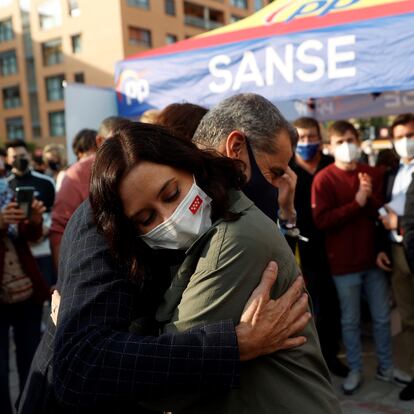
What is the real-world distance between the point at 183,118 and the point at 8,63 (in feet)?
130

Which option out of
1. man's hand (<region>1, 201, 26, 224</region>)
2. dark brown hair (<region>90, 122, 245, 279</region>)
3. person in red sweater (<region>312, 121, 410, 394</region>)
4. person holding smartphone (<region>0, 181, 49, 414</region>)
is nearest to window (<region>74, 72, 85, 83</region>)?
person in red sweater (<region>312, 121, 410, 394</region>)

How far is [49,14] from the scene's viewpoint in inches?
1352

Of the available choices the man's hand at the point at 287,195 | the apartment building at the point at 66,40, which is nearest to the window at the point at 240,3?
the apartment building at the point at 66,40

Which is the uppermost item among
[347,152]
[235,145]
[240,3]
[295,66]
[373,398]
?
[240,3]

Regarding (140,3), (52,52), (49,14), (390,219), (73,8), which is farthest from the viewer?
(52,52)

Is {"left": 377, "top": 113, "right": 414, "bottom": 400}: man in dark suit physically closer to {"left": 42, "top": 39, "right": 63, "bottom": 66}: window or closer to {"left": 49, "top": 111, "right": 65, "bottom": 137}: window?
{"left": 42, "top": 39, "right": 63, "bottom": 66}: window

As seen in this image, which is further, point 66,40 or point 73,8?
point 66,40

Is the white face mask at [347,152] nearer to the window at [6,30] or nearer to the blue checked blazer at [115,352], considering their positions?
the blue checked blazer at [115,352]

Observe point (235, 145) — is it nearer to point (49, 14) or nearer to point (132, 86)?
point (132, 86)

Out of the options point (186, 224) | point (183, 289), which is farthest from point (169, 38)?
point (183, 289)

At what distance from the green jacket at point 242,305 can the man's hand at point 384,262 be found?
2.56 metres

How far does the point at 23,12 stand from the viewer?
119 feet

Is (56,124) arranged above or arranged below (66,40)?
below

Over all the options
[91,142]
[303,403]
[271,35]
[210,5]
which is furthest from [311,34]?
[210,5]
